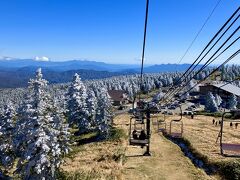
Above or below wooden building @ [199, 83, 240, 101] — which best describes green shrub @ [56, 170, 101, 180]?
below

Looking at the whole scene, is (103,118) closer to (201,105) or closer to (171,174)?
(171,174)

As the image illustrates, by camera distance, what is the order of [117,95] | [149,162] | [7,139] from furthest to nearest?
[117,95] → [7,139] → [149,162]

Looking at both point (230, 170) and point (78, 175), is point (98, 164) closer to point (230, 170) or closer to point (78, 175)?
point (78, 175)

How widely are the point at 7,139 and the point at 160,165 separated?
2370cm

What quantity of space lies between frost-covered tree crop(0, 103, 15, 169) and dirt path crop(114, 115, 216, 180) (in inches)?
659

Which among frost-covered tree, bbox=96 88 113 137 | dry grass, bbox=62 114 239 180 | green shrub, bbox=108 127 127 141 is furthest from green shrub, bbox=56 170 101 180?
frost-covered tree, bbox=96 88 113 137

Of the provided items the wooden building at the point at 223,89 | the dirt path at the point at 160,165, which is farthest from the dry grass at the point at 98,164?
the wooden building at the point at 223,89

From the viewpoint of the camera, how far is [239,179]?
2923 cm

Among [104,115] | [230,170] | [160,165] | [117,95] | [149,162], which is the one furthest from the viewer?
[117,95]

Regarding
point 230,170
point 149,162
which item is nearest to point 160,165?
point 149,162

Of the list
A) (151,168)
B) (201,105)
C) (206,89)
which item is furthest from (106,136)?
(206,89)

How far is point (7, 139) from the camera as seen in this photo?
150 feet

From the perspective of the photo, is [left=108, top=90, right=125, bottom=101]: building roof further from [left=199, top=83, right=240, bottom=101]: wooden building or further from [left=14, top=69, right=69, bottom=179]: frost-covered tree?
[left=14, top=69, right=69, bottom=179]: frost-covered tree

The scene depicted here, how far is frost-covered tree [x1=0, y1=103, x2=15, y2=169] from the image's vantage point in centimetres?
4362
